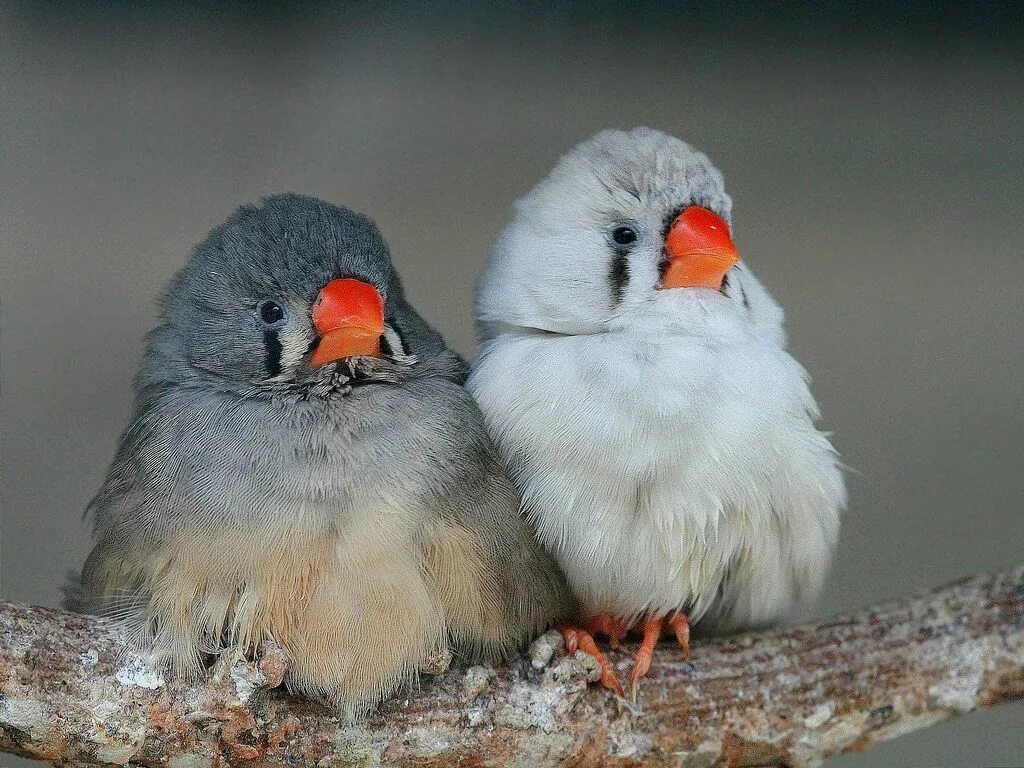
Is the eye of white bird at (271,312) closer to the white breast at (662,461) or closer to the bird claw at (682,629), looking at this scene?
the white breast at (662,461)

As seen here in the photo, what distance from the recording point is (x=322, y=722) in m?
2.02

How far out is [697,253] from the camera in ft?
7.02

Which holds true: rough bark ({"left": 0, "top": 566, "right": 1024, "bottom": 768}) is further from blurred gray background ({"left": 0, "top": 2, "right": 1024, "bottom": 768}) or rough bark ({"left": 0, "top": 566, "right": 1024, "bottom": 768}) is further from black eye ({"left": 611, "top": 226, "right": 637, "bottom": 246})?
blurred gray background ({"left": 0, "top": 2, "right": 1024, "bottom": 768})

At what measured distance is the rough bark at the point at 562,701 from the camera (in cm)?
193

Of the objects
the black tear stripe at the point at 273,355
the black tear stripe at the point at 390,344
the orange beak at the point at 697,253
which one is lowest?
the black tear stripe at the point at 273,355

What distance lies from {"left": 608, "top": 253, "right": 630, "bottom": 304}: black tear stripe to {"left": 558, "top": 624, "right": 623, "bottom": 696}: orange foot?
→ 0.65 metres

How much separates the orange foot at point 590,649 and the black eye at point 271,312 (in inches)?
31.9

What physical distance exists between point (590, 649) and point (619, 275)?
28.7 inches

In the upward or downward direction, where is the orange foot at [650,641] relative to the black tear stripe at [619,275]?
downward

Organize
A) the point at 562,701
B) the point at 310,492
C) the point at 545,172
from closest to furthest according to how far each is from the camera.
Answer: the point at 310,492
the point at 562,701
the point at 545,172

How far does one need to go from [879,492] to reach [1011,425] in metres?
0.49

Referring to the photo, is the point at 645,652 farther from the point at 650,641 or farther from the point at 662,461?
the point at 662,461

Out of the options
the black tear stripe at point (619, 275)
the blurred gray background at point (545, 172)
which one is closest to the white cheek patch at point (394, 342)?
the black tear stripe at point (619, 275)

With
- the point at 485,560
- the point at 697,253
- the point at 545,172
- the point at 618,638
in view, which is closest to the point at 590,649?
the point at 618,638
